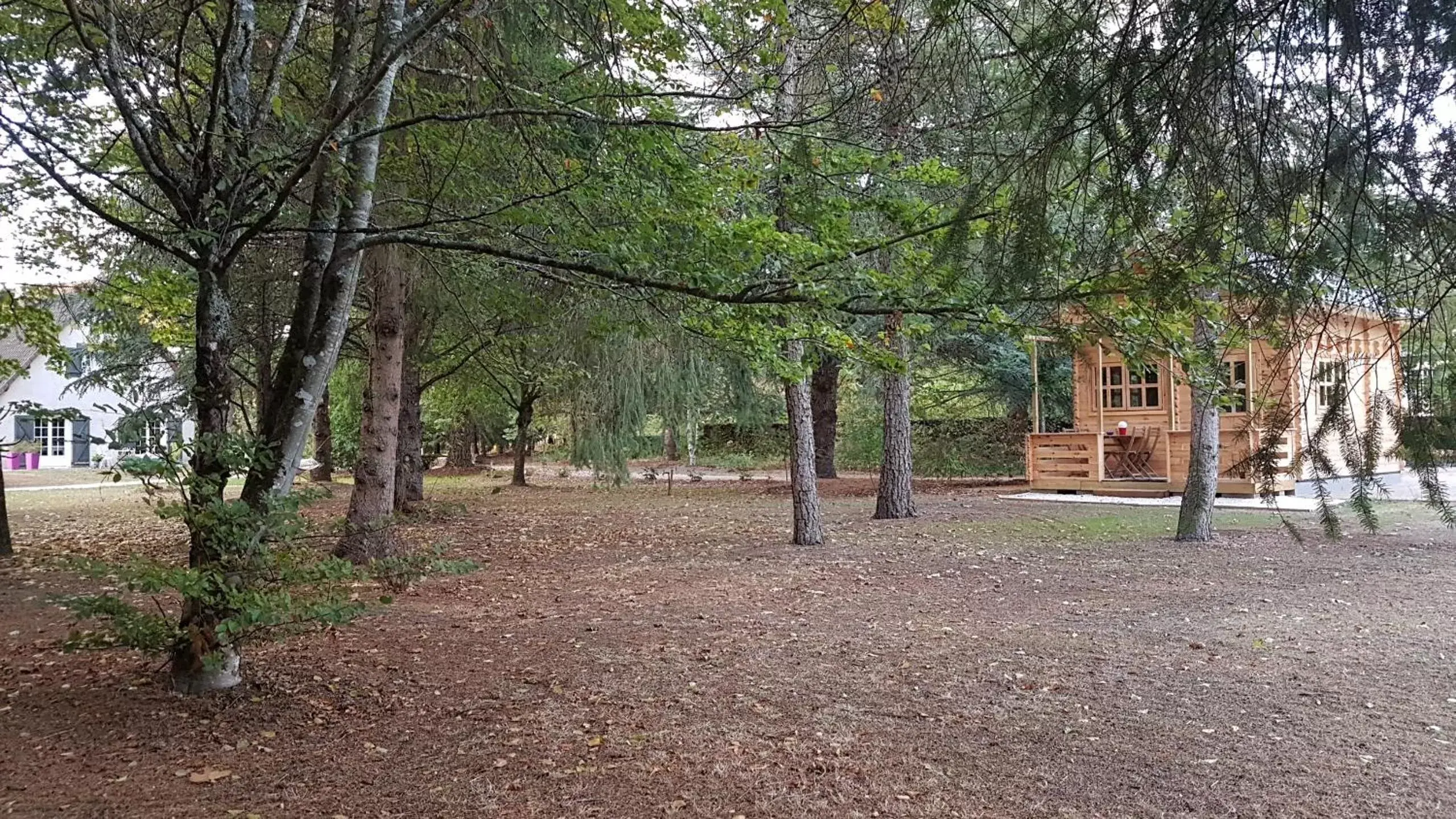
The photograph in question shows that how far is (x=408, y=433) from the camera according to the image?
11.5m

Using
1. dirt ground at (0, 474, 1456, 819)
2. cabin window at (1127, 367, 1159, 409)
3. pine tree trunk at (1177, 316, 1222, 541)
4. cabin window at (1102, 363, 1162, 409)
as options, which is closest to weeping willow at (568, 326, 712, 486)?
dirt ground at (0, 474, 1456, 819)

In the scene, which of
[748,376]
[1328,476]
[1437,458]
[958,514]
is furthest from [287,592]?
[748,376]

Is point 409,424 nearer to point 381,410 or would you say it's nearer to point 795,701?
point 381,410

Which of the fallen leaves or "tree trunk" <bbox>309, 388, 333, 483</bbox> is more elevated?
"tree trunk" <bbox>309, 388, 333, 483</bbox>

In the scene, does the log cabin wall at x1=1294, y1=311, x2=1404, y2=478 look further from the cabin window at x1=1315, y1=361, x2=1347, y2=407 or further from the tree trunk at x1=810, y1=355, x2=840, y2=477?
the tree trunk at x1=810, y1=355, x2=840, y2=477

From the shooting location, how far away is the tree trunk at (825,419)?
18344mm

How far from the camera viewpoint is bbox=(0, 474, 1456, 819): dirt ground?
Answer: 2996 millimetres

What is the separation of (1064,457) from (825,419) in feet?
18.5

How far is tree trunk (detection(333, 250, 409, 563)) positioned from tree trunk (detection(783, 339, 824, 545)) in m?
4.03

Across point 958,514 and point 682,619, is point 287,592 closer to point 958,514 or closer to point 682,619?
point 682,619

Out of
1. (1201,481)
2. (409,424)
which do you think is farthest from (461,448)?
(1201,481)

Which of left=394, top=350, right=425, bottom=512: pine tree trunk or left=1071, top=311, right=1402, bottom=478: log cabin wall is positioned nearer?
left=1071, top=311, right=1402, bottom=478: log cabin wall

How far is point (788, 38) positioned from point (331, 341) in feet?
11.2

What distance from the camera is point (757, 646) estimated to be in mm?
5098
